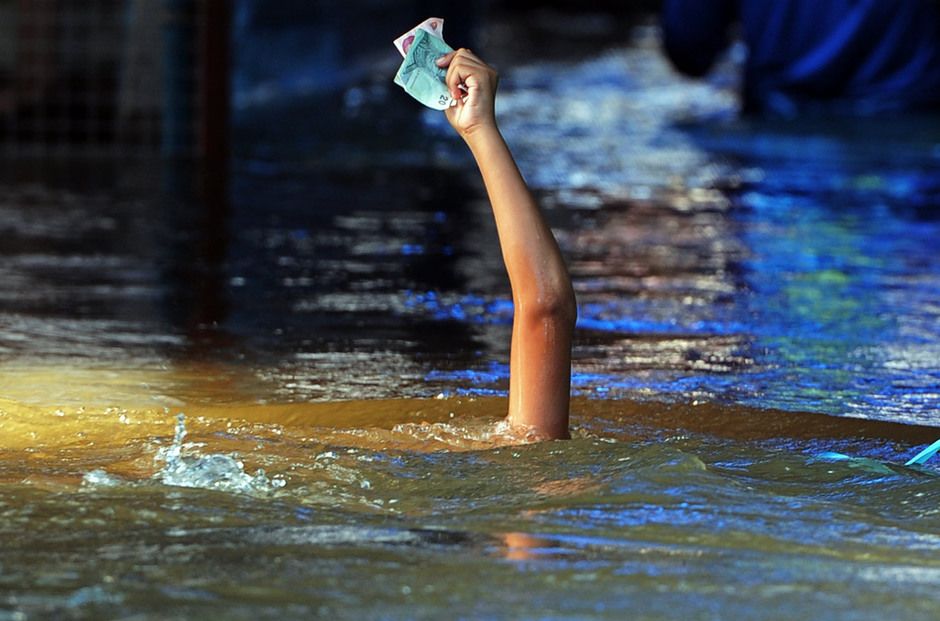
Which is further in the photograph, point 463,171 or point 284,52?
point 284,52

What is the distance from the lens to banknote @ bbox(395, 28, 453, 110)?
3775mm

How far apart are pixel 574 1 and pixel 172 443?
31.6 m

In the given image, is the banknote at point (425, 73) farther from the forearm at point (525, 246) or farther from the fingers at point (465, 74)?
the forearm at point (525, 246)

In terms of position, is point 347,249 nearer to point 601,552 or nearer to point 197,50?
point 197,50

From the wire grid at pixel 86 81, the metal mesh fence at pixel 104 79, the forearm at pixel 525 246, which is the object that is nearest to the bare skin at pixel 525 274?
the forearm at pixel 525 246

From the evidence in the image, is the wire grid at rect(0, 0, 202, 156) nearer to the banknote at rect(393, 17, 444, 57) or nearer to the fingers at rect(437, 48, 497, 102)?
the banknote at rect(393, 17, 444, 57)

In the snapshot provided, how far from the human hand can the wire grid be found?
7.46m

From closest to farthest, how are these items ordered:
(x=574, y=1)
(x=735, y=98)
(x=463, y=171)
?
(x=463, y=171) < (x=735, y=98) < (x=574, y=1)

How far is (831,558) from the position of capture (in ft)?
9.39

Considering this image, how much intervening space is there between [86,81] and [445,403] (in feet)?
26.7

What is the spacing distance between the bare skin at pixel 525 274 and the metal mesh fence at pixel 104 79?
716 cm

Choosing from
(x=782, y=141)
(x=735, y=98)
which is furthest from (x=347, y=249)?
(x=735, y=98)

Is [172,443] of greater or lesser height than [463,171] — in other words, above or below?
below

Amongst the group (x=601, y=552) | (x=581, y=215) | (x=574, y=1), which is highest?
(x=574, y=1)
